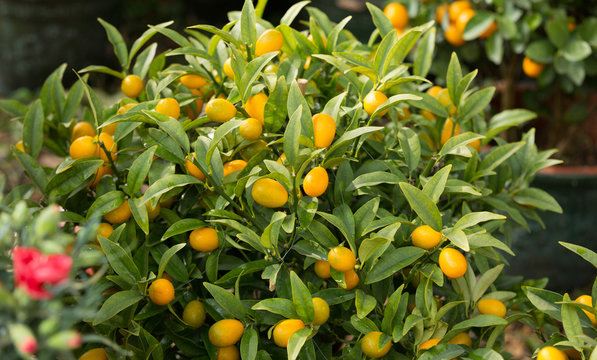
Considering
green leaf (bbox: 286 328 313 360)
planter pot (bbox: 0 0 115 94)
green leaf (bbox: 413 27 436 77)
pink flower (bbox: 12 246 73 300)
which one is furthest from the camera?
planter pot (bbox: 0 0 115 94)

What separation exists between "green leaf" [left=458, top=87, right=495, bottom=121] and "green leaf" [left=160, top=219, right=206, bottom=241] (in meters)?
0.42

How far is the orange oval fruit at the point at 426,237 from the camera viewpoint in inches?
27.0

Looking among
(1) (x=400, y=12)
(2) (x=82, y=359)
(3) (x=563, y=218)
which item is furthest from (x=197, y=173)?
(3) (x=563, y=218)

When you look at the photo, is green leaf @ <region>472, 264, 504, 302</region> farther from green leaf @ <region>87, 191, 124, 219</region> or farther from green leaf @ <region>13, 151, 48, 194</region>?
green leaf @ <region>13, 151, 48, 194</region>

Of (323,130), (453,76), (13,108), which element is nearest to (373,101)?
(323,130)

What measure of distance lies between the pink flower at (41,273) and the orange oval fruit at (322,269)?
0.39 m

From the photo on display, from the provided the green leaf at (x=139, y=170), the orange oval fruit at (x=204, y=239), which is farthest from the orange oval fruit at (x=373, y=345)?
Answer: the green leaf at (x=139, y=170)

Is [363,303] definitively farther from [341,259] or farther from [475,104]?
[475,104]

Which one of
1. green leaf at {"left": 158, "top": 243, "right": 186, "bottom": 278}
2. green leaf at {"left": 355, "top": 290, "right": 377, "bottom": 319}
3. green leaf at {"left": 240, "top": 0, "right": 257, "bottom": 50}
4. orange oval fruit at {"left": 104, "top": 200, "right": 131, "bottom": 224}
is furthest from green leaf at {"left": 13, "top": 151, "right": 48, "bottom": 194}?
green leaf at {"left": 355, "top": 290, "right": 377, "bottom": 319}

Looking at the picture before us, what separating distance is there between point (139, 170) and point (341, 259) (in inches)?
10.6

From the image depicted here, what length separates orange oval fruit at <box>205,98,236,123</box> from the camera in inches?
28.6

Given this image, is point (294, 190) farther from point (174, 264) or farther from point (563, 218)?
point (563, 218)

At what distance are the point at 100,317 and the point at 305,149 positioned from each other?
297 mm

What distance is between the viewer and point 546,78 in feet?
4.98
